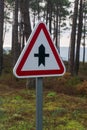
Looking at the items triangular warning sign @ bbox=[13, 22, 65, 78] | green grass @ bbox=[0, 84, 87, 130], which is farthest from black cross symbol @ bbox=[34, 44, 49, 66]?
green grass @ bbox=[0, 84, 87, 130]

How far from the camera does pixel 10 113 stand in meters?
10.7

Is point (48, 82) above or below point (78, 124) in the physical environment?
below

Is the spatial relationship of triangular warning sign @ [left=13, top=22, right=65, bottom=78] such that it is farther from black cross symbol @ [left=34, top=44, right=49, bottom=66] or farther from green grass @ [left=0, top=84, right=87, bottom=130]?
green grass @ [left=0, top=84, right=87, bottom=130]

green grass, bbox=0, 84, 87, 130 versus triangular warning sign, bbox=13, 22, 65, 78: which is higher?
triangular warning sign, bbox=13, 22, 65, 78

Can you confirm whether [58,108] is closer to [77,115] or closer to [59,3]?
[77,115]

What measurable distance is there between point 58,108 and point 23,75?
24.0 ft

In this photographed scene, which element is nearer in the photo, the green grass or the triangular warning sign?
the triangular warning sign

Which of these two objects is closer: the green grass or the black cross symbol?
the black cross symbol

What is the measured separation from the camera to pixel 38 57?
15.0ft

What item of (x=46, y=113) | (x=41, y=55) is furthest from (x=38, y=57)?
(x=46, y=113)

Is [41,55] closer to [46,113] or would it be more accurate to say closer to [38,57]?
[38,57]

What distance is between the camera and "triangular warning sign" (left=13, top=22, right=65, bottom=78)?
178 inches

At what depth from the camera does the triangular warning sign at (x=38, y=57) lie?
14.8 ft

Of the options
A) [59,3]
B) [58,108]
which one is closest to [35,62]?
[58,108]
